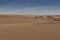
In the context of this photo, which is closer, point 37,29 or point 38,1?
point 37,29

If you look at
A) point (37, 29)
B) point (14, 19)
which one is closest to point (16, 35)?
point (37, 29)

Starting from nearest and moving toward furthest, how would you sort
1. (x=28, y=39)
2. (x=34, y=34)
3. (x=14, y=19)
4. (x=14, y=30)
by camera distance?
(x=28, y=39)
(x=34, y=34)
(x=14, y=30)
(x=14, y=19)

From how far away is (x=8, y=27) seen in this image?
1.75m

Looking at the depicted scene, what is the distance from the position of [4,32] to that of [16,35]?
184 mm

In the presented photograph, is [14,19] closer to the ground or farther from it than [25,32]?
farther from it

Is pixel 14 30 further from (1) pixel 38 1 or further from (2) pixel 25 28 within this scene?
(1) pixel 38 1

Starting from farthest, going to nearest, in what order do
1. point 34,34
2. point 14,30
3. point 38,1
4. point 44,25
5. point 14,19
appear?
point 38,1
point 14,19
point 44,25
point 14,30
point 34,34

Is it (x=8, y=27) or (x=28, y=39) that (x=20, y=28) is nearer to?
(x=8, y=27)

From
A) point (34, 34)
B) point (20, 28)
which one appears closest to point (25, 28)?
point (20, 28)

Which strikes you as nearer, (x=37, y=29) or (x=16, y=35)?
(x=16, y=35)

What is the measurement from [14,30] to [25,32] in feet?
0.53

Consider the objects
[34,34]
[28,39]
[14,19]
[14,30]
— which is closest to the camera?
[28,39]

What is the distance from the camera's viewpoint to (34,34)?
1.54 m

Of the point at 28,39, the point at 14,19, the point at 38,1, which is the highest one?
the point at 38,1
